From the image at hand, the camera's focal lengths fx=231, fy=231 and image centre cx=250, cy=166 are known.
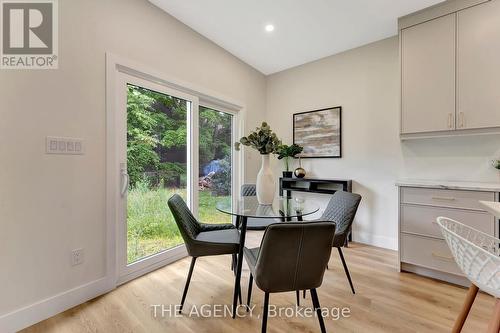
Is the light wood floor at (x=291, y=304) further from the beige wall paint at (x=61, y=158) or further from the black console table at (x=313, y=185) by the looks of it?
the black console table at (x=313, y=185)

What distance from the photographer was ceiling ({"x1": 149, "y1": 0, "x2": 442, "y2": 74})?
7.64ft

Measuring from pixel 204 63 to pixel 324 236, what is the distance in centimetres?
261

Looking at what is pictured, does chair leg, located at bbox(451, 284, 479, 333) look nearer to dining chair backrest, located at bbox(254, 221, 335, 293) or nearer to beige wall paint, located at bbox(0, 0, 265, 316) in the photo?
dining chair backrest, located at bbox(254, 221, 335, 293)

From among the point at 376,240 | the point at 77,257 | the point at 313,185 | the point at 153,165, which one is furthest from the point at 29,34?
the point at 376,240

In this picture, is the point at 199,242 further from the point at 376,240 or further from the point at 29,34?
the point at 376,240

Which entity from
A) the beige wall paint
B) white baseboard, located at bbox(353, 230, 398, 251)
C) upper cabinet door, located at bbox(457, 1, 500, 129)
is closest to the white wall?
white baseboard, located at bbox(353, 230, 398, 251)

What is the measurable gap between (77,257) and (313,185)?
9.41ft

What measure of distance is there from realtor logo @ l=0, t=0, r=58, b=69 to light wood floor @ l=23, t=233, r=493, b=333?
5.92ft

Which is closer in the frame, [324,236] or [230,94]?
[324,236]

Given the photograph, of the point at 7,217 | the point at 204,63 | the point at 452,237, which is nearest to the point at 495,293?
the point at 452,237

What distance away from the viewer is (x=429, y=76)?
7.58 ft

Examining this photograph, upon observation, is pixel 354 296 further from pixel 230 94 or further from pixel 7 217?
pixel 230 94

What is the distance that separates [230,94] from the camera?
Result: 11.1ft

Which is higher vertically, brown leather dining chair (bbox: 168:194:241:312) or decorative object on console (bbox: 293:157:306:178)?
decorative object on console (bbox: 293:157:306:178)
